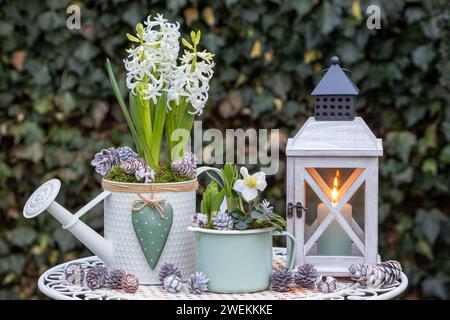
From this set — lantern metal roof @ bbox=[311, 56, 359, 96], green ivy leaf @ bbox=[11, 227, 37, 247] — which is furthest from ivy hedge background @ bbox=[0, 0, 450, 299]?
lantern metal roof @ bbox=[311, 56, 359, 96]

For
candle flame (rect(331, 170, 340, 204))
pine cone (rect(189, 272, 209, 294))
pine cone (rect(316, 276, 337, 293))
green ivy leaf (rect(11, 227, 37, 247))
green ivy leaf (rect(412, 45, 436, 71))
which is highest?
green ivy leaf (rect(412, 45, 436, 71))

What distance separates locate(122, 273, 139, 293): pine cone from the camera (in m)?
1.27

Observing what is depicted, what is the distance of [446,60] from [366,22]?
0.85 ft

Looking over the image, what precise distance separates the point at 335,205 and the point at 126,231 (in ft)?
1.22

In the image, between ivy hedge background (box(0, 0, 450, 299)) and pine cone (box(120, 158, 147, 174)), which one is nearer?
pine cone (box(120, 158, 147, 174))

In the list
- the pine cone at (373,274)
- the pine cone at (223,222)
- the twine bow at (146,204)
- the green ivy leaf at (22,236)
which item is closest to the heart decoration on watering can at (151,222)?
the twine bow at (146,204)

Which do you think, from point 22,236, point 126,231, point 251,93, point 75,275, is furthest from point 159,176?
point 22,236

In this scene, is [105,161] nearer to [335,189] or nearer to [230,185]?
[230,185]

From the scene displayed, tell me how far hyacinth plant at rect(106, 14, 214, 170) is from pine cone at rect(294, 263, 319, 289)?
0.99ft

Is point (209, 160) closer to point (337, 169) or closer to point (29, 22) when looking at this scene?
point (29, 22)

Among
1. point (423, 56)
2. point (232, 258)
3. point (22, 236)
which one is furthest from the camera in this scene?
point (22, 236)

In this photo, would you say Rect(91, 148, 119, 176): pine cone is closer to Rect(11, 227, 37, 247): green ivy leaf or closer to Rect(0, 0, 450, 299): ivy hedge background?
Rect(0, 0, 450, 299): ivy hedge background

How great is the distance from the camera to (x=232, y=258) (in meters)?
1.24

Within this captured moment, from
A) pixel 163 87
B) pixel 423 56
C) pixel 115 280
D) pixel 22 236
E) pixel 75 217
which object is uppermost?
pixel 423 56
